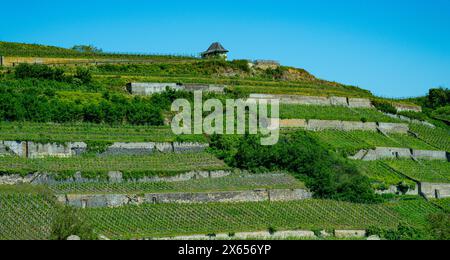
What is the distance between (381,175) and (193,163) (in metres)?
12.8

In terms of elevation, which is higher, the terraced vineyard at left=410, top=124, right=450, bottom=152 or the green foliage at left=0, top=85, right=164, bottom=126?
the green foliage at left=0, top=85, right=164, bottom=126

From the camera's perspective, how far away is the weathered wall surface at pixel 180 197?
159 feet

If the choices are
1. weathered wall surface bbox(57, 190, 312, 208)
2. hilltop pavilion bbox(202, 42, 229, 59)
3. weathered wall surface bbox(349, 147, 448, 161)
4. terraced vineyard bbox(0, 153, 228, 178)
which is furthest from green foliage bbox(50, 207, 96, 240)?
hilltop pavilion bbox(202, 42, 229, 59)

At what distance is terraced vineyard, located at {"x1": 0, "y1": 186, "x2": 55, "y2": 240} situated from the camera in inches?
1726

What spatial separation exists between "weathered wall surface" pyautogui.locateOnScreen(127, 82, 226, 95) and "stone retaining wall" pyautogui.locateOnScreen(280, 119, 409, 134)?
778cm

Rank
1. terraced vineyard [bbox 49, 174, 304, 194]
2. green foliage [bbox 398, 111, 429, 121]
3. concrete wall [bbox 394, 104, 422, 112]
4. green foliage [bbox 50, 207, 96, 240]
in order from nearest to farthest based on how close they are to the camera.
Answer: green foliage [bbox 50, 207, 96, 240], terraced vineyard [bbox 49, 174, 304, 194], green foliage [bbox 398, 111, 429, 121], concrete wall [bbox 394, 104, 422, 112]

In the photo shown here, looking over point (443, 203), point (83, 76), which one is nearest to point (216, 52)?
point (83, 76)

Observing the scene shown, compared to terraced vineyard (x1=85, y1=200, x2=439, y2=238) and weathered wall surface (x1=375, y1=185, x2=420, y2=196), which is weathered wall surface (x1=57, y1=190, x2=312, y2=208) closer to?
terraced vineyard (x1=85, y1=200, x2=439, y2=238)

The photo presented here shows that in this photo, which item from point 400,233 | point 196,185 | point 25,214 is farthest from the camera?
point 196,185

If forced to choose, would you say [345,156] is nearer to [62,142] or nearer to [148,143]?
[148,143]

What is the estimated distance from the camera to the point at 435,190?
62406mm

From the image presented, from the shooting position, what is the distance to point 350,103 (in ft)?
254

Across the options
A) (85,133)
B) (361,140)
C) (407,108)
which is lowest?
(361,140)

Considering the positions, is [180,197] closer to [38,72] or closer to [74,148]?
[74,148]
